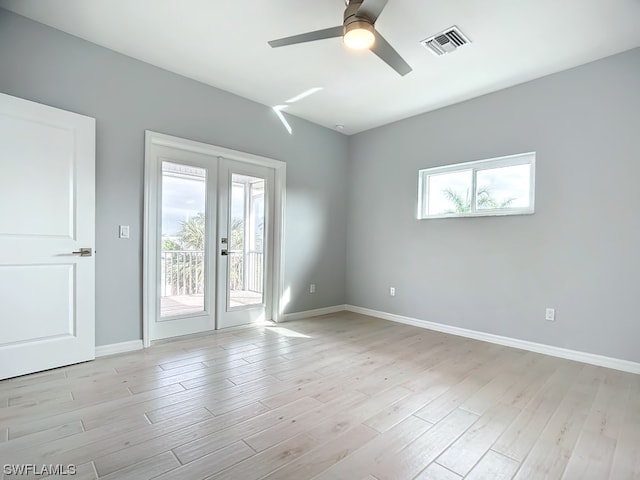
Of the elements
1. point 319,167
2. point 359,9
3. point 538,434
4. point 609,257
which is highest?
point 359,9

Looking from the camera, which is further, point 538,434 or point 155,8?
point 155,8

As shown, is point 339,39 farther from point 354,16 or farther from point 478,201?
point 478,201

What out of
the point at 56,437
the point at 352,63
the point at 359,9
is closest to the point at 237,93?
the point at 352,63

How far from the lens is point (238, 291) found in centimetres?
403

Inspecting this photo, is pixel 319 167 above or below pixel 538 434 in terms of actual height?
above

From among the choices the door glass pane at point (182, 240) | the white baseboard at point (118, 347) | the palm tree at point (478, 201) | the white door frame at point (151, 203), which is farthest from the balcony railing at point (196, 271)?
the palm tree at point (478, 201)

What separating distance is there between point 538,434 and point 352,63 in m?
3.26

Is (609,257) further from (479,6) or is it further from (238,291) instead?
(238,291)

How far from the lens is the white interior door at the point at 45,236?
7.93 feet

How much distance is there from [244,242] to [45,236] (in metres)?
1.96

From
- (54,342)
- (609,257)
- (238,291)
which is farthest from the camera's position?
(238,291)

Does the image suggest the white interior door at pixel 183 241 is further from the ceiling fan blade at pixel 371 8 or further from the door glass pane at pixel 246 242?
the ceiling fan blade at pixel 371 8

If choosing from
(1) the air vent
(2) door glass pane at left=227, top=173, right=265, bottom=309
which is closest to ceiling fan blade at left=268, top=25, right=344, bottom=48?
(1) the air vent

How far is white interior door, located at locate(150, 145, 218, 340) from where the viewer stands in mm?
3350
